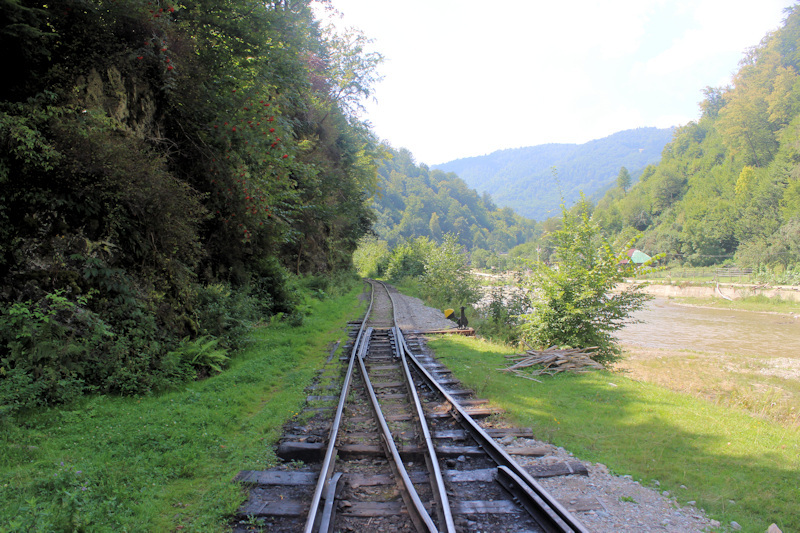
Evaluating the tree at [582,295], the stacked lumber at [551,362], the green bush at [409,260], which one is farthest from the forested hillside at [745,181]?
the stacked lumber at [551,362]

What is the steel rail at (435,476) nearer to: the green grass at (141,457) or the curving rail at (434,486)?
the curving rail at (434,486)

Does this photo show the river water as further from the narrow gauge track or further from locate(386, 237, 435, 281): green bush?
locate(386, 237, 435, 281): green bush

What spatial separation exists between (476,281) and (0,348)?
77.2 ft

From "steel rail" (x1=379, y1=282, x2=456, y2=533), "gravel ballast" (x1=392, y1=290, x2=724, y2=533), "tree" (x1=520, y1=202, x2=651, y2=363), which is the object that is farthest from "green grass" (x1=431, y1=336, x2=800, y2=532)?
"tree" (x1=520, y1=202, x2=651, y2=363)

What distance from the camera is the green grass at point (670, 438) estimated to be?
3.93 m

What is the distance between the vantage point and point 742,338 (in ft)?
76.0

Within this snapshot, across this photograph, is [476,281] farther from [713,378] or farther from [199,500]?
[199,500]

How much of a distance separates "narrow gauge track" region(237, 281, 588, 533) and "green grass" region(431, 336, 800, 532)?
125cm

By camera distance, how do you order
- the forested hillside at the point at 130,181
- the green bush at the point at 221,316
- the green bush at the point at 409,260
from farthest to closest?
the green bush at the point at 409,260
the green bush at the point at 221,316
the forested hillside at the point at 130,181

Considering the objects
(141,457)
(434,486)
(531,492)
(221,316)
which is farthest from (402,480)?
(221,316)

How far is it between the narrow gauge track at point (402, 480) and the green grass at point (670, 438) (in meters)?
1.25

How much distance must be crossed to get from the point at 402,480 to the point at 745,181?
325 ft

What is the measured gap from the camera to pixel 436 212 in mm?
158375

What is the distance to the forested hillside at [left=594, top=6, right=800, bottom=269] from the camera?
197 feet
